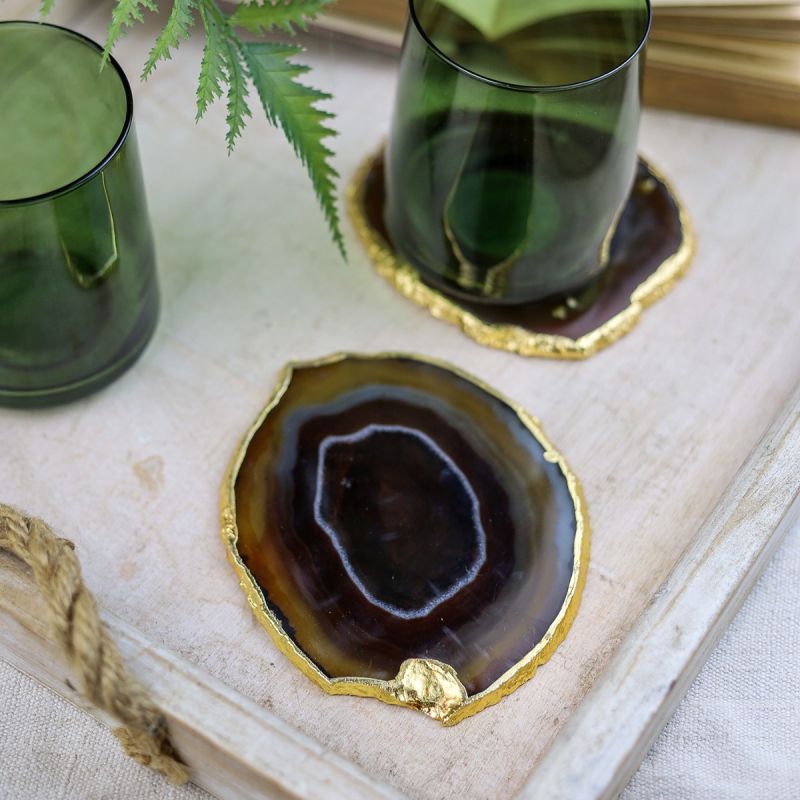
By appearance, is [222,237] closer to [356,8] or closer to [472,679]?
[356,8]

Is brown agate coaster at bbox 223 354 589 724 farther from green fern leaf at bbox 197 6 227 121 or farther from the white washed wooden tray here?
green fern leaf at bbox 197 6 227 121

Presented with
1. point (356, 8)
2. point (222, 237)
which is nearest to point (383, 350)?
point (222, 237)

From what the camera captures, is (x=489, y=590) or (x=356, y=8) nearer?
(x=489, y=590)

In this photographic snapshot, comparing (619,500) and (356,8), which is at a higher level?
(356,8)

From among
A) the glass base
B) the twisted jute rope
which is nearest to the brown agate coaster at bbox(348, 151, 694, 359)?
the glass base

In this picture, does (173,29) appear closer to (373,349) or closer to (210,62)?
(210,62)

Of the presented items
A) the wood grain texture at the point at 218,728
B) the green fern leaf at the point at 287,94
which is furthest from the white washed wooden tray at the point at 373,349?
the green fern leaf at the point at 287,94
